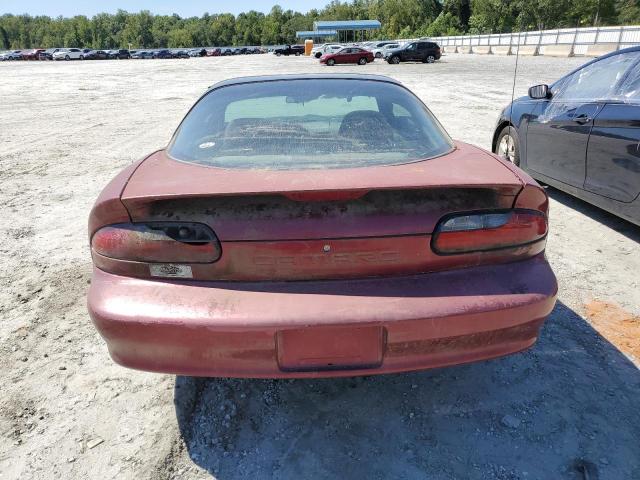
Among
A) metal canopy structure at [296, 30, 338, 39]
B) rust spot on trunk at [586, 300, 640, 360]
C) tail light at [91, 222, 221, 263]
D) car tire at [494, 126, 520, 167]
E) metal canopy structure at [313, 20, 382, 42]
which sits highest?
metal canopy structure at [313, 20, 382, 42]

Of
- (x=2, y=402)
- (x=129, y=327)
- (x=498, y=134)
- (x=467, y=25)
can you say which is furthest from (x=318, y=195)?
(x=467, y=25)

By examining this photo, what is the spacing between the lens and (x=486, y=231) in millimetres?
1950

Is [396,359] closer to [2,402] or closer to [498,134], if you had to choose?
[2,402]

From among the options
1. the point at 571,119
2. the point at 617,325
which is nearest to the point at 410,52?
the point at 571,119

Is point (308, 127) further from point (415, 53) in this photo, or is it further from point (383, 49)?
point (383, 49)

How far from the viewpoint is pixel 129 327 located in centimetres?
185

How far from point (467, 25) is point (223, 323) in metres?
102

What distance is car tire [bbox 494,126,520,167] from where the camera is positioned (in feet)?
17.9

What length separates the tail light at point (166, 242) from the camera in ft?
6.15

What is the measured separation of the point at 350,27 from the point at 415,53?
57.2 m

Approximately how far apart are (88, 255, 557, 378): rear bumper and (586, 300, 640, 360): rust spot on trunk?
3.75 ft

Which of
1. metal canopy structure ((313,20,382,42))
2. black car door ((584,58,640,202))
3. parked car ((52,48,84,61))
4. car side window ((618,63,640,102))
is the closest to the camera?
black car door ((584,58,640,202))

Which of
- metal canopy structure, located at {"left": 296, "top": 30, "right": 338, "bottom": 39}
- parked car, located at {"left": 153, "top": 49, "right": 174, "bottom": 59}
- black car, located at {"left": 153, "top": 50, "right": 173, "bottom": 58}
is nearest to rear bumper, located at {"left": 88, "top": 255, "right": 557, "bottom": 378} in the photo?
parked car, located at {"left": 153, "top": 49, "right": 174, "bottom": 59}

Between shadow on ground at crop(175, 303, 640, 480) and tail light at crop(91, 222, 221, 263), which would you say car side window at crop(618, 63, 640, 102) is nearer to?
shadow on ground at crop(175, 303, 640, 480)
